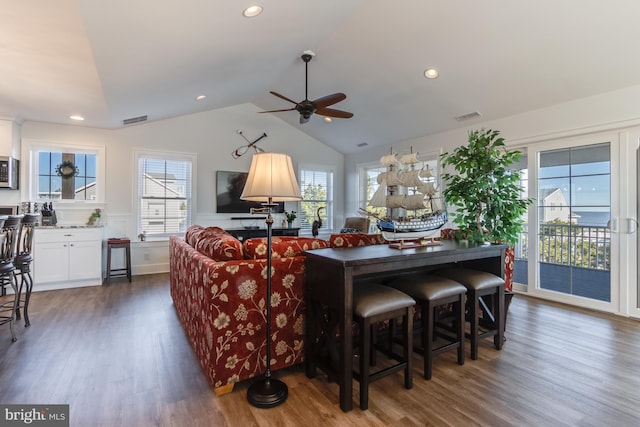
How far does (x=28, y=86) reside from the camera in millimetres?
3301

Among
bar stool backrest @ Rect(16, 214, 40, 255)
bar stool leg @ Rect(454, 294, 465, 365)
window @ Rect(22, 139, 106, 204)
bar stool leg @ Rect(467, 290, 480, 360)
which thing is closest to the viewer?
bar stool leg @ Rect(454, 294, 465, 365)

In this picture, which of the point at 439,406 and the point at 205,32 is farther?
the point at 205,32

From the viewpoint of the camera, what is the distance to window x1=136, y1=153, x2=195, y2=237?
553 cm

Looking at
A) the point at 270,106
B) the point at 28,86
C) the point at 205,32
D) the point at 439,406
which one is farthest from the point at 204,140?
the point at 439,406

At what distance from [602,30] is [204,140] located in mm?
5723

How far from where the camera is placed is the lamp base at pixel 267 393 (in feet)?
6.07

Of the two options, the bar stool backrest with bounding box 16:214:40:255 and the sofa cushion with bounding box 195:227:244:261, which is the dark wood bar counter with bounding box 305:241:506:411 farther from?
the bar stool backrest with bounding box 16:214:40:255

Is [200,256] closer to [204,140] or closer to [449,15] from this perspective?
[449,15]

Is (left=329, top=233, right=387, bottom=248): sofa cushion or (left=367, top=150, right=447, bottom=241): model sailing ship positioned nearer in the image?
(left=329, top=233, right=387, bottom=248): sofa cushion

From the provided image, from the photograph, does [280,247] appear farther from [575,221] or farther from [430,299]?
[575,221]

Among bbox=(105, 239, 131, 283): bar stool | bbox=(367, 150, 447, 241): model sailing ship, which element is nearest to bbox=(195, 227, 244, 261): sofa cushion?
bbox=(367, 150, 447, 241): model sailing ship

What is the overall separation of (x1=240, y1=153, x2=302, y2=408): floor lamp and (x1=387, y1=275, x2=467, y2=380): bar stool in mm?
993

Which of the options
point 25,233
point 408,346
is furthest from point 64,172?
point 408,346

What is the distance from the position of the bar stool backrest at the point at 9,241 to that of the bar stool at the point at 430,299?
319 centimetres
